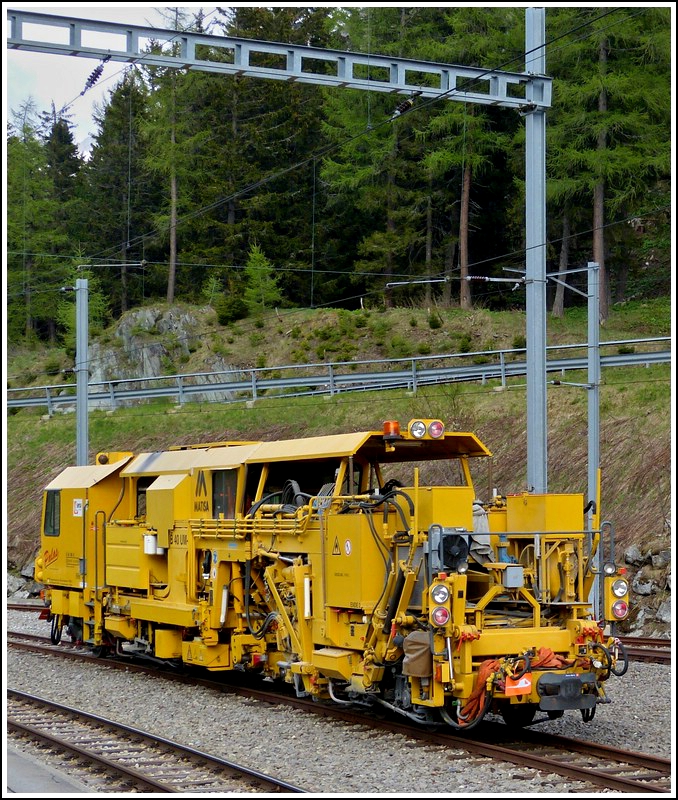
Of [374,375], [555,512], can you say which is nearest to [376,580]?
[555,512]

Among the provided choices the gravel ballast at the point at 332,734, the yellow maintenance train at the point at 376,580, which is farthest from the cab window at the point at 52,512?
the gravel ballast at the point at 332,734

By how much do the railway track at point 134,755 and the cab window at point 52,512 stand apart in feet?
21.1

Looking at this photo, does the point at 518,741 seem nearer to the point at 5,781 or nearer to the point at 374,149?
the point at 5,781

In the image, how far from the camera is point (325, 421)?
32719 mm

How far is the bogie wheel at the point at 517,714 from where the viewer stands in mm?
11234

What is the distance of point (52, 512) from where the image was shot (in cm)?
2059

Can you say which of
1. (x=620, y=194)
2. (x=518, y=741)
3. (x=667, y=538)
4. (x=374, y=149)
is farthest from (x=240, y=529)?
(x=374, y=149)

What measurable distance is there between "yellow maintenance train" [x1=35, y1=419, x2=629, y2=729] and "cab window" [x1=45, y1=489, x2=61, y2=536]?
3.73 meters

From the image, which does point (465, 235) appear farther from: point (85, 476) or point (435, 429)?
point (435, 429)

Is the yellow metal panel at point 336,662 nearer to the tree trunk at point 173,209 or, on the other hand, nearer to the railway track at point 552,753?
the railway track at point 552,753

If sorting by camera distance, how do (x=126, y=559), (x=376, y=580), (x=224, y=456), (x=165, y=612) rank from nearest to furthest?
(x=376, y=580)
(x=224, y=456)
(x=165, y=612)
(x=126, y=559)

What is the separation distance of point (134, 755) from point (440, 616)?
3.49m

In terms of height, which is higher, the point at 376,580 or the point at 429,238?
the point at 429,238

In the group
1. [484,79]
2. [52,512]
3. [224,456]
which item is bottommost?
[52,512]
